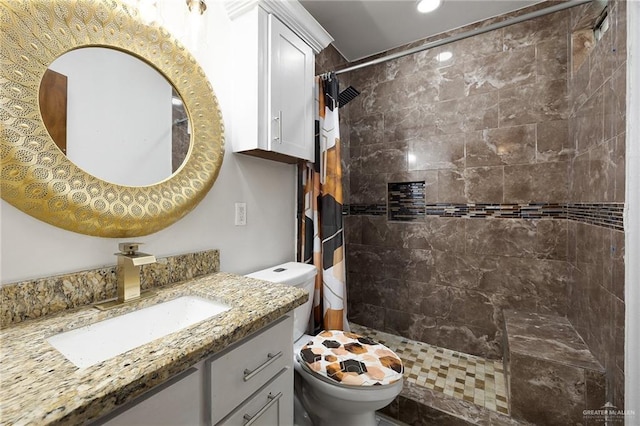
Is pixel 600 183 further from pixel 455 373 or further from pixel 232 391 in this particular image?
pixel 232 391

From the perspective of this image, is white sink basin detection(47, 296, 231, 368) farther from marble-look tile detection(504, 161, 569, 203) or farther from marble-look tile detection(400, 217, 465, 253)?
marble-look tile detection(504, 161, 569, 203)

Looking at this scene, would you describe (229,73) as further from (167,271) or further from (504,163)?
(504,163)

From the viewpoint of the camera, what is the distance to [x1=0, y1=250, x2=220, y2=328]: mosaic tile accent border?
0.72 m

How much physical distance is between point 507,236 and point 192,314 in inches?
82.3

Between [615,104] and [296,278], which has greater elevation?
[615,104]

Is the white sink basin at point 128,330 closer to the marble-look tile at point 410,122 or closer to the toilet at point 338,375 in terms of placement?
the toilet at point 338,375

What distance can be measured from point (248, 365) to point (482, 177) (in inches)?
79.6

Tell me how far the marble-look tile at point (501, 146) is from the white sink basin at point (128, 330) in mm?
2033

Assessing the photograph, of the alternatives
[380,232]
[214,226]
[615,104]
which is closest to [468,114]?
[615,104]

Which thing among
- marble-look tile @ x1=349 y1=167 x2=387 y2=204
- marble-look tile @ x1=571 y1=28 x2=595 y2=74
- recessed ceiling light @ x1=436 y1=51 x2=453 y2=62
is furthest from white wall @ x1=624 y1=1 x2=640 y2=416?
marble-look tile @ x1=349 y1=167 x2=387 y2=204

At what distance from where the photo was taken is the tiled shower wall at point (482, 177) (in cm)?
146

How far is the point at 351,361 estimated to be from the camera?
118 cm

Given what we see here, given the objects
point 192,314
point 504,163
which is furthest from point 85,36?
point 504,163

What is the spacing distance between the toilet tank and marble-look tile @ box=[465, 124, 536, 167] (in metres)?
1.52
